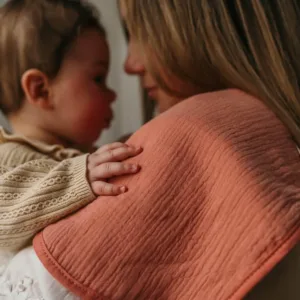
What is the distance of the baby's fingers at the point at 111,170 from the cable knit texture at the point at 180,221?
2 centimetres

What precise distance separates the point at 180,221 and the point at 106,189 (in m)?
0.11

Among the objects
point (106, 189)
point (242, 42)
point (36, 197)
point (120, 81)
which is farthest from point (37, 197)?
point (120, 81)

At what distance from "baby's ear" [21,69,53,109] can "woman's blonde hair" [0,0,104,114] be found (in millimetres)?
12

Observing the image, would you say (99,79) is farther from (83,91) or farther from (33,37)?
(33,37)

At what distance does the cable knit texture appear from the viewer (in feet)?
1.90

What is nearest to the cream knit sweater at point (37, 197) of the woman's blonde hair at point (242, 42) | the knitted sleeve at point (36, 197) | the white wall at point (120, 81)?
the knitted sleeve at point (36, 197)

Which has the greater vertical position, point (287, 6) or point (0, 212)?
point (287, 6)

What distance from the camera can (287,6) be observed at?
743 millimetres

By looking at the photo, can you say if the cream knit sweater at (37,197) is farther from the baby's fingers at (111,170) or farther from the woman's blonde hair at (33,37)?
the woman's blonde hair at (33,37)

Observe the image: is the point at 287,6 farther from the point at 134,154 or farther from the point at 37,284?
the point at 37,284

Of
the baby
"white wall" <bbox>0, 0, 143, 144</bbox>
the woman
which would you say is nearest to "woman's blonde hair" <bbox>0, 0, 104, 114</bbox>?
the baby

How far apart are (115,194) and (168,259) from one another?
0.36 feet

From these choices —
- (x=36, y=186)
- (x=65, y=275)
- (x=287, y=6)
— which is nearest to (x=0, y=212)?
(x=36, y=186)

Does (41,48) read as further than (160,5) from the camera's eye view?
Yes
